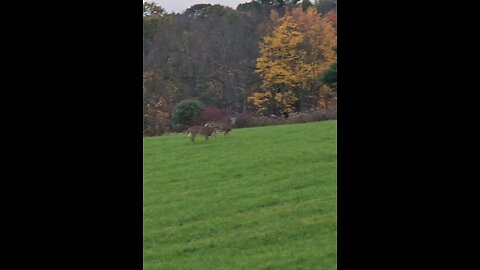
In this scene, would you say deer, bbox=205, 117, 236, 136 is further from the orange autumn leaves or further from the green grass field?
the orange autumn leaves

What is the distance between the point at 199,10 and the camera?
9.04 m

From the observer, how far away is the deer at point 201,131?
351 inches

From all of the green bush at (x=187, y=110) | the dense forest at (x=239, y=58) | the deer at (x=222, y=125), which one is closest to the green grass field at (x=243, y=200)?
the deer at (x=222, y=125)

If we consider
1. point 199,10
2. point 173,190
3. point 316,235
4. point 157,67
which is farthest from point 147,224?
point 199,10

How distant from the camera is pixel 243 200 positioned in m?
7.47

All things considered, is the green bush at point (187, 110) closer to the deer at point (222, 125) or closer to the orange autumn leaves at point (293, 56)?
the deer at point (222, 125)

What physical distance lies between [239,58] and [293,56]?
82 cm

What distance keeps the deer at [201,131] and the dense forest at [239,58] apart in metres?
0.27

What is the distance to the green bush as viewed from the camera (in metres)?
8.60

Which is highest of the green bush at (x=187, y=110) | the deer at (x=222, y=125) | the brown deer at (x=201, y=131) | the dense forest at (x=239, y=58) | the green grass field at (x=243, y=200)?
the dense forest at (x=239, y=58)

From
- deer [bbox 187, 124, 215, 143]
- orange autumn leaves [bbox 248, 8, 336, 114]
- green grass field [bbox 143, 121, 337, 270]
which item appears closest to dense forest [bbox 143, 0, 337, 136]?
orange autumn leaves [bbox 248, 8, 336, 114]

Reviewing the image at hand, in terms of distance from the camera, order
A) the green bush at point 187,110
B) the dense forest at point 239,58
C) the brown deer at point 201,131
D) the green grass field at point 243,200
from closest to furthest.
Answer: the green grass field at point 243,200, the green bush at point 187,110, the dense forest at point 239,58, the brown deer at point 201,131
